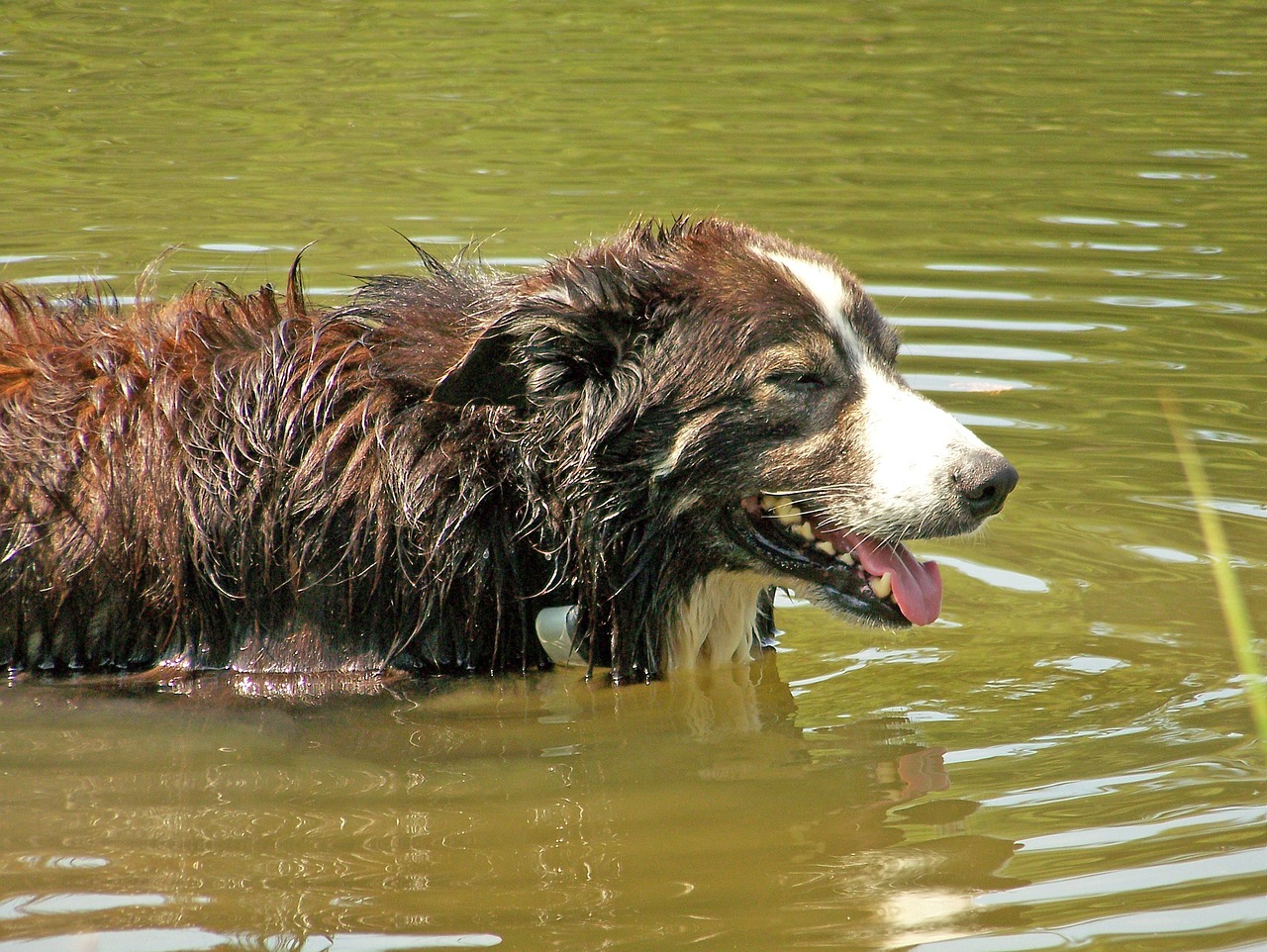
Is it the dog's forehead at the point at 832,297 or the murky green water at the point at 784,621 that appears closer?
the murky green water at the point at 784,621

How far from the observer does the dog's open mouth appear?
6027 millimetres

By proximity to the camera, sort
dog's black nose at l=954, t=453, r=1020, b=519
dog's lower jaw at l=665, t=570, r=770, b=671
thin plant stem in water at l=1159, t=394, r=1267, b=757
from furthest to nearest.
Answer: dog's lower jaw at l=665, t=570, r=770, b=671
dog's black nose at l=954, t=453, r=1020, b=519
thin plant stem in water at l=1159, t=394, r=1267, b=757

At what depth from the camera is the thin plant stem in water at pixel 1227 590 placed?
141 inches

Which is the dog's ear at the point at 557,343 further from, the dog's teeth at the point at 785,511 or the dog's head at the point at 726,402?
the dog's teeth at the point at 785,511

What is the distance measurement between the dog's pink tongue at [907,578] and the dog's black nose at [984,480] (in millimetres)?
437

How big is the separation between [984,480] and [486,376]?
67.9 inches

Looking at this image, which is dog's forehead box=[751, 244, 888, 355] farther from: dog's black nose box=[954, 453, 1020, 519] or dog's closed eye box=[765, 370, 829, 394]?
dog's black nose box=[954, 453, 1020, 519]

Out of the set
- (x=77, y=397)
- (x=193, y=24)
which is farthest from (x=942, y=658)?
(x=193, y=24)

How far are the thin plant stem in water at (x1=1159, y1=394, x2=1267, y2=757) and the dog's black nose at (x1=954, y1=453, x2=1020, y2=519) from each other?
22.4 inches

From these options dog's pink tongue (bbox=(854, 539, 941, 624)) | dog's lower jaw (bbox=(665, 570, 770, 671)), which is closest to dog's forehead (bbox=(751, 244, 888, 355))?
dog's pink tongue (bbox=(854, 539, 941, 624))

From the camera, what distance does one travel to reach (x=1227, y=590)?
3486mm

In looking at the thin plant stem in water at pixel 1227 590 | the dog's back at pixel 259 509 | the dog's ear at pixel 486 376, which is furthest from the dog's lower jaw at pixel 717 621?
the thin plant stem in water at pixel 1227 590

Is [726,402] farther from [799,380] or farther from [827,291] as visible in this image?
[827,291]

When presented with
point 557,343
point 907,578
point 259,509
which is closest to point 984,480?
point 907,578
